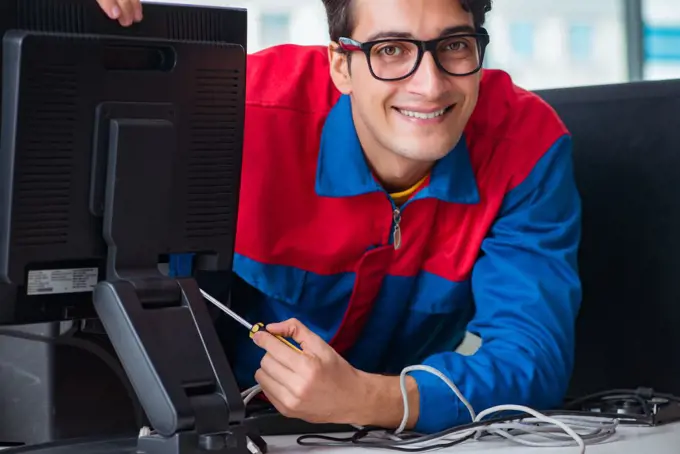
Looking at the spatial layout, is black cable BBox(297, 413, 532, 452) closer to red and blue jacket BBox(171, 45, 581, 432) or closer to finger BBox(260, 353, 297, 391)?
finger BBox(260, 353, 297, 391)

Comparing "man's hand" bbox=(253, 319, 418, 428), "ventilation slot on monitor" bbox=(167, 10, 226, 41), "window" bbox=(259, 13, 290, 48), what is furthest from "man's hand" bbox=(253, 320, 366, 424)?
"window" bbox=(259, 13, 290, 48)

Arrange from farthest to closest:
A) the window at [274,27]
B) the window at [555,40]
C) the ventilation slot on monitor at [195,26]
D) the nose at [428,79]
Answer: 1. the window at [555,40]
2. the window at [274,27]
3. the nose at [428,79]
4. the ventilation slot on monitor at [195,26]

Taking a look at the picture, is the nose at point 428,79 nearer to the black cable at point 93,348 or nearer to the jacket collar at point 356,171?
the jacket collar at point 356,171

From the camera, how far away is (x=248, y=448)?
1.11 metres

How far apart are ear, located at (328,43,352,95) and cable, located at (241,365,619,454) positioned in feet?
1.69

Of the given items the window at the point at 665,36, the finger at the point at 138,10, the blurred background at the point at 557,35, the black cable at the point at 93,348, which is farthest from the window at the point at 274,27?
the finger at the point at 138,10

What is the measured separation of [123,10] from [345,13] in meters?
0.60

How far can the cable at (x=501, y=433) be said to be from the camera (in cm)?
121

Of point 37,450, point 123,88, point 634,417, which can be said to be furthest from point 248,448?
point 634,417

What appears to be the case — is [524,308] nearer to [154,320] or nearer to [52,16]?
[154,320]

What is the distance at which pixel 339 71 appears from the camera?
1.65m

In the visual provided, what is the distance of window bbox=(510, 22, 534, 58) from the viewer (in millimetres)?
6156

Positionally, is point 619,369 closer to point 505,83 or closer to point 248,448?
point 505,83

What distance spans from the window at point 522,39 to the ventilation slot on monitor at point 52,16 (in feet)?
17.4
